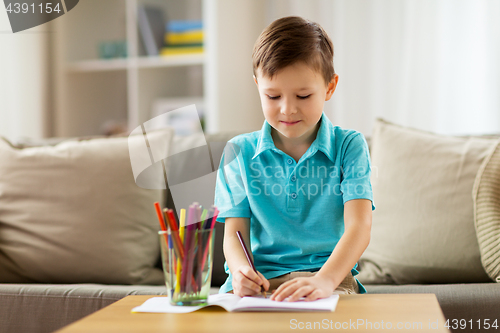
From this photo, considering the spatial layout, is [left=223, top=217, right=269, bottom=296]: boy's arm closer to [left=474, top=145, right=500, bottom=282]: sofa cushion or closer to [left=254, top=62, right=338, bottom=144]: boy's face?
[left=254, top=62, right=338, bottom=144]: boy's face

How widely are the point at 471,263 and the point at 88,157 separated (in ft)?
3.67

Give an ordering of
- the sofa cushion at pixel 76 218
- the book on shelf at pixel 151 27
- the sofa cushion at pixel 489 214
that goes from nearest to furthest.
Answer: the sofa cushion at pixel 489 214 → the sofa cushion at pixel 76 218 → the book on shelf at pixel 151 27

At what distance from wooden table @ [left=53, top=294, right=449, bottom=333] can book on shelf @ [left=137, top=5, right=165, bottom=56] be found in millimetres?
2052

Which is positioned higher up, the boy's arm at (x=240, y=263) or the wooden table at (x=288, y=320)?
the wooden table at (x=288, y=320)

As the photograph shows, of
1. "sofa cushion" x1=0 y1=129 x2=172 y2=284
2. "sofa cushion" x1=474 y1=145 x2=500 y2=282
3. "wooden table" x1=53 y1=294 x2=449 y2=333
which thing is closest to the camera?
"wooden table" x1=53 y1=294 x2=449 y2=333

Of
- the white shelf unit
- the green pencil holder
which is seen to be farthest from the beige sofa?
the white shelf unit

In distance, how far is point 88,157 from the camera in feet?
4.91

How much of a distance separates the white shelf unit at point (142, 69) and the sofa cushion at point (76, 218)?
37.6 inches

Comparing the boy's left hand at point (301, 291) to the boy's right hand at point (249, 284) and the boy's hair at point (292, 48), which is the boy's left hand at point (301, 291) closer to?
the boy's right hand at point (249, 284)

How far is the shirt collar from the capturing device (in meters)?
1.01

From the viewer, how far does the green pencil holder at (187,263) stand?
71cm

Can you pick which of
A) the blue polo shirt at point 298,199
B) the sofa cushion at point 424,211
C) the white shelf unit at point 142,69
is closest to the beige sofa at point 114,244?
the sofa cushion at point 424,211

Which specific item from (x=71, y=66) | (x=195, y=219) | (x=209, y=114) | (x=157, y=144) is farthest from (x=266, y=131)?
(x=71, y=66)

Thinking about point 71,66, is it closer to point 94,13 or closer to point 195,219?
point 94,13
